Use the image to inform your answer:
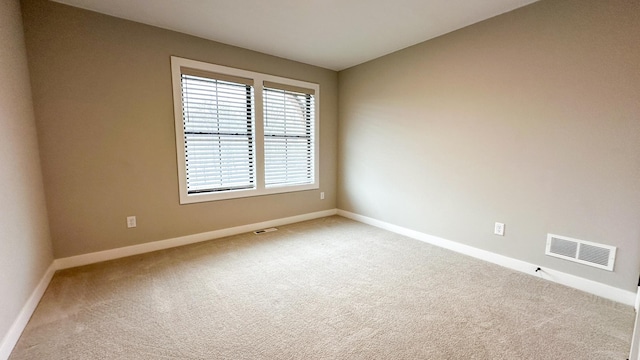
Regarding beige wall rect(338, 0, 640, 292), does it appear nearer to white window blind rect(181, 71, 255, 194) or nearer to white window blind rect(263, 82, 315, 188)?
white window blind rect(263, 82, 315, 188)

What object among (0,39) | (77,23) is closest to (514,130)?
(0,39)

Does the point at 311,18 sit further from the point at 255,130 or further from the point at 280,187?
the point at 280,187

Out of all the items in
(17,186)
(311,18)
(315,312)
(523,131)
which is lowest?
(315,312)

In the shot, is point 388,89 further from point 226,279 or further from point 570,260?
point 226,279

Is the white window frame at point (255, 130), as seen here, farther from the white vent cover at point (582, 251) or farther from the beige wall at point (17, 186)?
the white vent cover at point (582, 251)

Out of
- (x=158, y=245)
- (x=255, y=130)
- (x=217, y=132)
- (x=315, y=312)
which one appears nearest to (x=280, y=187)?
(x=255, y=130)

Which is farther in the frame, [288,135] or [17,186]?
[288,135]

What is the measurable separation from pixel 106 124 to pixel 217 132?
1053 mm

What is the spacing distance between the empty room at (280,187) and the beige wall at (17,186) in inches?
1.0

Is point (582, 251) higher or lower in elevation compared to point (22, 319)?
higher

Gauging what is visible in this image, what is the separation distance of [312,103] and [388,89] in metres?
1.18

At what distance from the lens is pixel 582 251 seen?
2092mm

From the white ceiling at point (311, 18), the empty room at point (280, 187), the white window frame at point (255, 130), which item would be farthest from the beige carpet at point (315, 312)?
the white ceiling at point (311, 18)

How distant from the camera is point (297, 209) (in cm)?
402
